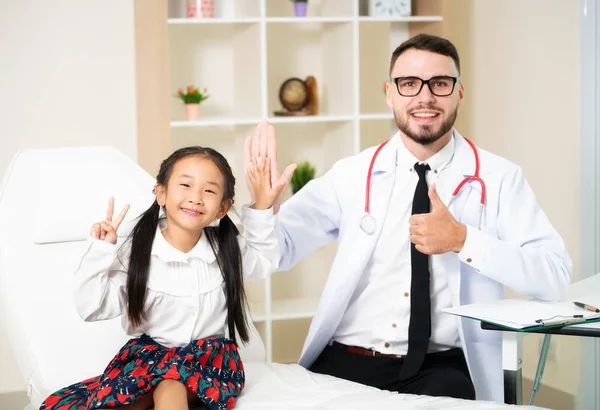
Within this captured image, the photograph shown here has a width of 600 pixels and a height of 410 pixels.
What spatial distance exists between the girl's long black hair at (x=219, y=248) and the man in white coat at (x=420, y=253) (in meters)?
0.18

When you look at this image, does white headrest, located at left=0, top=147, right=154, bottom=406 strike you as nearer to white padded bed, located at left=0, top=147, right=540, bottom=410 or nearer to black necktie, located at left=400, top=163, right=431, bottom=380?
white padded bed, located at left=0, top=147, right=540, bottom=410

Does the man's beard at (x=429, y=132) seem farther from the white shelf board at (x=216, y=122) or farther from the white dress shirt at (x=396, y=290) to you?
the white shelf board at (x=216, y=122)

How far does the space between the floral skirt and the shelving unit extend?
1.74 meters

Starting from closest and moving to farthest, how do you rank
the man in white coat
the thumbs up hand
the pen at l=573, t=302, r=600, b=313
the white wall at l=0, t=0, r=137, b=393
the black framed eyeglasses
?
the pen at l=573, t=302, r=600, b=313
the thumbs up hand
the man in white coat
the black framed eyeglasses
the white wall at l=0, t=0, r=137, b=393

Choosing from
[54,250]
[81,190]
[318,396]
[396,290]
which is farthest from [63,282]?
[396,290]

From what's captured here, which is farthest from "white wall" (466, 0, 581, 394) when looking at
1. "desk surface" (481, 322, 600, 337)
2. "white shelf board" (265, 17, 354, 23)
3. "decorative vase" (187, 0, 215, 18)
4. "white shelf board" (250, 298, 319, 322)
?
"desk surface" (481, 322, 600, 337)

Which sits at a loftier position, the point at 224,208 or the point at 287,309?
the point at 224,208

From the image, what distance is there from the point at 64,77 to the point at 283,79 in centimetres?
109

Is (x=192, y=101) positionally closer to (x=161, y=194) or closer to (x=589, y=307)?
(x=161, y=194)

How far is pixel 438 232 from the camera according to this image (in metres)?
1.90

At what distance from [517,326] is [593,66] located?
6.20 ft

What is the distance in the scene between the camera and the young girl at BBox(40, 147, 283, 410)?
1.61 meters

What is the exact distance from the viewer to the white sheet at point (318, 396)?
163cm

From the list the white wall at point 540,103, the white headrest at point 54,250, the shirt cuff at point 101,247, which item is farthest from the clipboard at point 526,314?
the white wall at point 540,103
